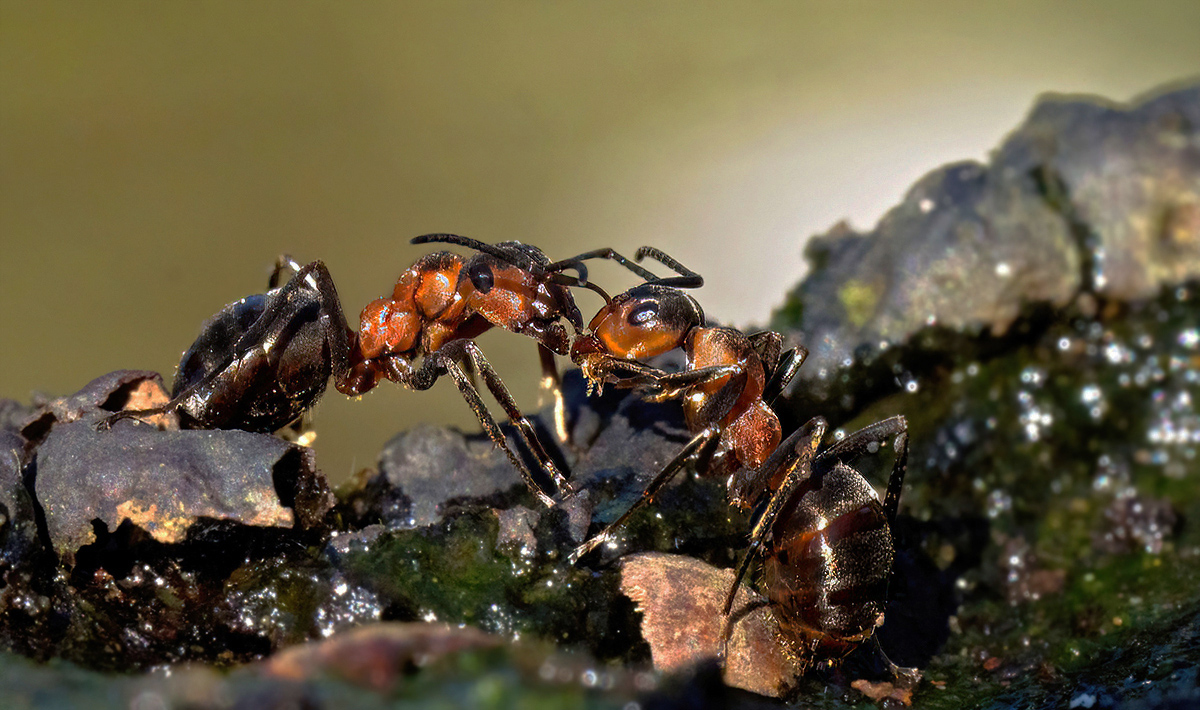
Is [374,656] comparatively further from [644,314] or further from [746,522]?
[644,314]

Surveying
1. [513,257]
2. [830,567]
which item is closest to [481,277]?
[513,257]

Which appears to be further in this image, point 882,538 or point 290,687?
point 882,538

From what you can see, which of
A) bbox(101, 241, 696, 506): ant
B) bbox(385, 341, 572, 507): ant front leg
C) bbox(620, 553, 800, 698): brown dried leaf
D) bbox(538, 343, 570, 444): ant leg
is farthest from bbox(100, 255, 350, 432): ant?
bbox(620, 553, 800, 698): brown dried leaf

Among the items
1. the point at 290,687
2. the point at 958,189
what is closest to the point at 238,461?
the point at 290,687

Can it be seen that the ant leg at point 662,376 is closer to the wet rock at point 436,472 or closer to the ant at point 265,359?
the wet rock at point 436,472

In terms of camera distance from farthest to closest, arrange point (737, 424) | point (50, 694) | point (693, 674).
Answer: point (737, 424), point (693, 674), point (50, 694)

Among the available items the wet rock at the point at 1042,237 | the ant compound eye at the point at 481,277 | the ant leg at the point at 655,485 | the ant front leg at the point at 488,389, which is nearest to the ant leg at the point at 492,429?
the ant front leg at the point at 488,389

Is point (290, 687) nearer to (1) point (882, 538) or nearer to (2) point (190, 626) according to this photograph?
(2) point (190, 626)
